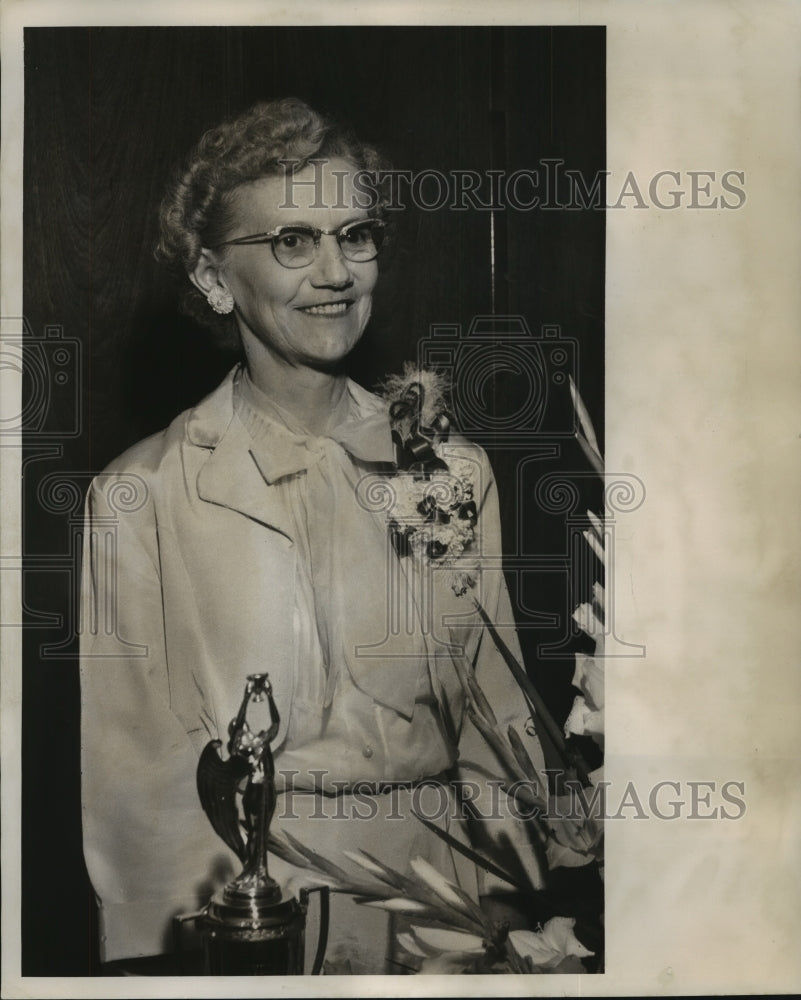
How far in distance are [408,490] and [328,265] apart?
56cm

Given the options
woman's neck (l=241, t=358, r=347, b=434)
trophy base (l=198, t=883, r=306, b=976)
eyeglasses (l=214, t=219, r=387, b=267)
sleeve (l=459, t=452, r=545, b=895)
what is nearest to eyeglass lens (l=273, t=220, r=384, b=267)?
eyeglasses (l=214, t=219, r=387, b=267)

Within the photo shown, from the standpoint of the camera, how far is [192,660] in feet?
7.84

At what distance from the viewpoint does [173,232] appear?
7.93ft


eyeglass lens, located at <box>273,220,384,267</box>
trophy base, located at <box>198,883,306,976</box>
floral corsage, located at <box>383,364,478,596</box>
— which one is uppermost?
eyeglass lens, located at <box>273,220,384,267</box>

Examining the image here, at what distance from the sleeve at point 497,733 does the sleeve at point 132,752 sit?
0.61 metres

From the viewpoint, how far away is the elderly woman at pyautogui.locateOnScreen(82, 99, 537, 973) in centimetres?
239

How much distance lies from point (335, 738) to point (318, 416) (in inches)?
29.7

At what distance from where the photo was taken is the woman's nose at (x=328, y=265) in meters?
2.41

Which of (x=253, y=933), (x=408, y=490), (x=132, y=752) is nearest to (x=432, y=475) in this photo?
(x=408, y=490)

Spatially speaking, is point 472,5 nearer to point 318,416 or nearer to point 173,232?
point 173,232

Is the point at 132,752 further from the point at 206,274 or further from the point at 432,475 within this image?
the point at 206,274

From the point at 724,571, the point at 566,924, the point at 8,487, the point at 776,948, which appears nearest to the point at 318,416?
the point at 8,487

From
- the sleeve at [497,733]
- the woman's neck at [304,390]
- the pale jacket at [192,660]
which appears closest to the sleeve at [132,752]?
the pale jacket at [192,660]

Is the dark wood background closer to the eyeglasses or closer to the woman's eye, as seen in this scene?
the eyeglasses
